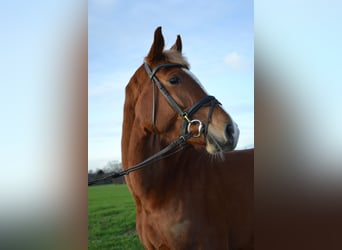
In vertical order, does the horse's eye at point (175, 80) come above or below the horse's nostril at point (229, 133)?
above

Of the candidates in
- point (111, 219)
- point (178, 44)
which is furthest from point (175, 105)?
point (111, 219)

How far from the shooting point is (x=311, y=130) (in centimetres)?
149

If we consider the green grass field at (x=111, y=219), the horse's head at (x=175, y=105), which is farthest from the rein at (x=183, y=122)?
the green grass field at (x=111, y=219)

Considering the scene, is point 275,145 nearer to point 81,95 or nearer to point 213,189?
point 213,189

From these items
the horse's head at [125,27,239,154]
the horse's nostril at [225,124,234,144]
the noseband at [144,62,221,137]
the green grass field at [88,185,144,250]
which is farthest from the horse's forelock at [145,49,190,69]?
the green grass field at [88,185,144,250]

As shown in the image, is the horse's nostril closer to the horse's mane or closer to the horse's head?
the horse's head

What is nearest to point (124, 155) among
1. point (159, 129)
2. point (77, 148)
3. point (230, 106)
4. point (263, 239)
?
point (159, 129)

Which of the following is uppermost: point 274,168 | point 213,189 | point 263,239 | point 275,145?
point 275,145

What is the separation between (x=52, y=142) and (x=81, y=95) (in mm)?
206

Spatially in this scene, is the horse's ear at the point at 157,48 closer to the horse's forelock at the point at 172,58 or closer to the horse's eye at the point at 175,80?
the horse's forelock at the point at 172,58

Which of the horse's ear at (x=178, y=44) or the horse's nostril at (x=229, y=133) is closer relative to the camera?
the horse's nostril at (x=229, y=133)

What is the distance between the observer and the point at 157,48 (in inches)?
62.0

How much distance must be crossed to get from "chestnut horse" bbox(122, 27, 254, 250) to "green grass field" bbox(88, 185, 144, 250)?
0.09 metres

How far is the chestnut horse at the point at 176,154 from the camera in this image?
1502mm
